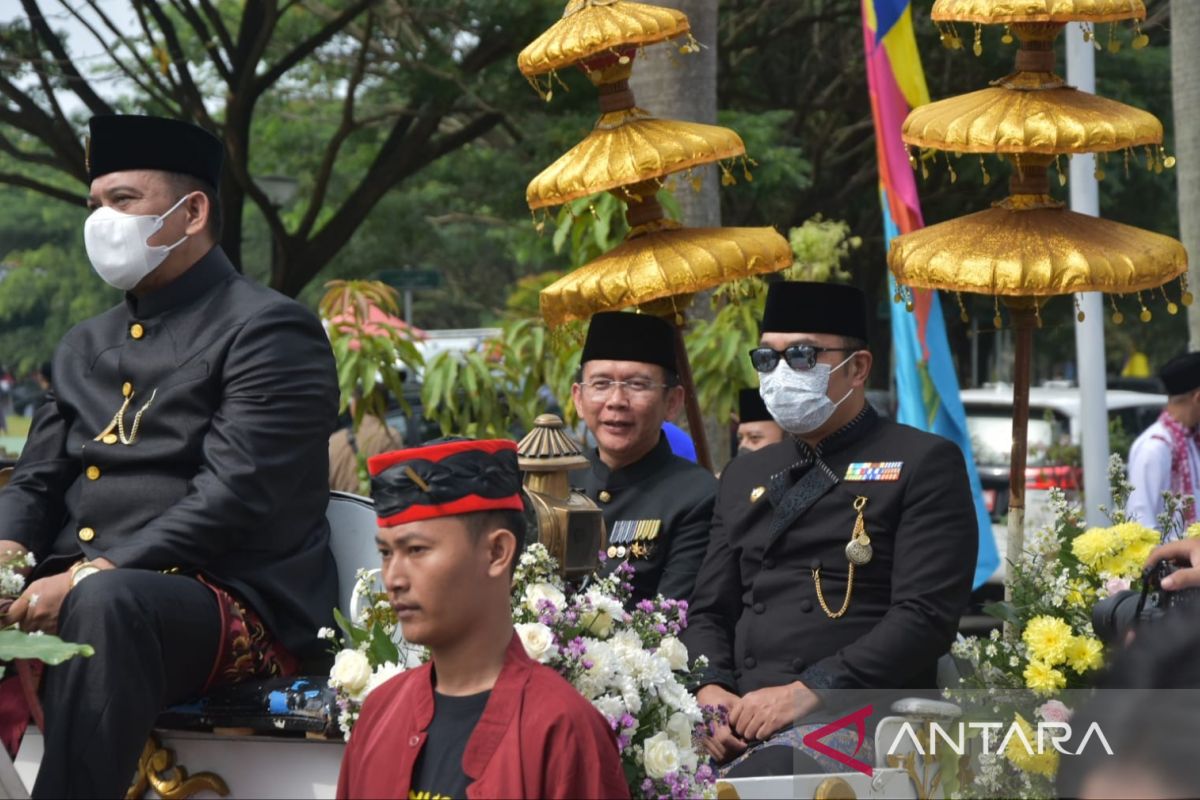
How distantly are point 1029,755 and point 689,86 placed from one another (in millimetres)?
5532

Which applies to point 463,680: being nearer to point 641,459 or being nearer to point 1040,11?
point 641,459

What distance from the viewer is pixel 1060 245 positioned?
5.46 m

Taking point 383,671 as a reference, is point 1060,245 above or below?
above

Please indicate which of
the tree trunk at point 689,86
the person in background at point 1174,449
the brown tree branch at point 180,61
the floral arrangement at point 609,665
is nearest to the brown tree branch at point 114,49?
the brown tree branch at point 180,61

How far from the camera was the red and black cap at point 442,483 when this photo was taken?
3.28m

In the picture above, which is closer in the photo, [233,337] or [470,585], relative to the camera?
[470,585]

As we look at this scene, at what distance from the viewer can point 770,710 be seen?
4648 mm

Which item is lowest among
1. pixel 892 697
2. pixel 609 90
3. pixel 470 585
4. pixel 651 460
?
pixel 892 697

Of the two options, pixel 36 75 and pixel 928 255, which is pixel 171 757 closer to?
pixel 928 255

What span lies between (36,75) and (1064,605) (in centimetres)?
1303

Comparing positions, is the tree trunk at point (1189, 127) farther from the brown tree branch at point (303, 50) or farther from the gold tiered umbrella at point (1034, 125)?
the brown tree branch at point (303, 50)

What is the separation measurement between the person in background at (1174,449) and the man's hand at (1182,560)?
4.61 meters

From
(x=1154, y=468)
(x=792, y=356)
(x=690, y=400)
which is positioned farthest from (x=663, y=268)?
(x=1154, y=468)

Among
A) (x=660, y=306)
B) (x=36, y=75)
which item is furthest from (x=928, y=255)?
(x=36, y=75)
